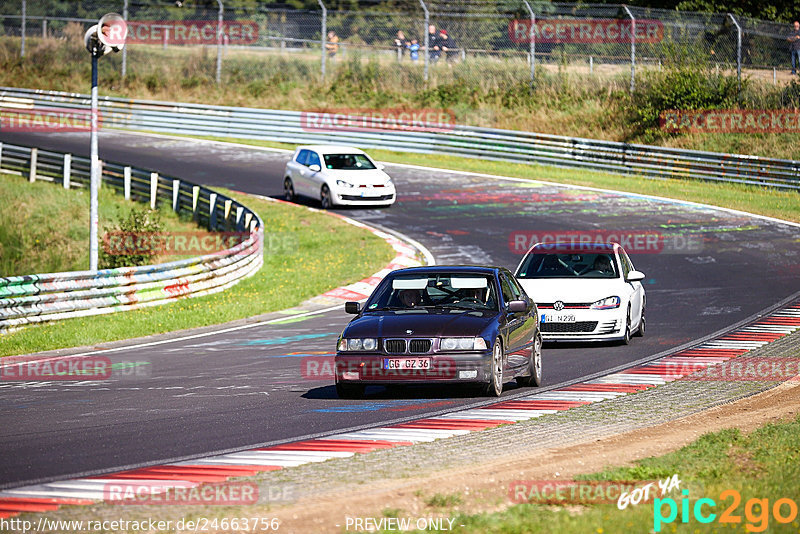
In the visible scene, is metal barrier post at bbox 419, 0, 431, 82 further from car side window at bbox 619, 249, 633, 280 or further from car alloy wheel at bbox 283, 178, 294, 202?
car side window at bbox 619, 249, 633, 280

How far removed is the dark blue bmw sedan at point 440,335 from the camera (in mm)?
11125

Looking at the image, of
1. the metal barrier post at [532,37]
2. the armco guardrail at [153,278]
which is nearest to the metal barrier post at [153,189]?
the armco guardrail at [153,278]

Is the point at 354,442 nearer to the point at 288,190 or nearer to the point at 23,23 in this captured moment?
the point at 288,190

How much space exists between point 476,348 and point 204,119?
1408 inches

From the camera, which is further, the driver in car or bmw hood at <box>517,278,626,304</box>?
bmw hood at <box>517,278,626,304</box>

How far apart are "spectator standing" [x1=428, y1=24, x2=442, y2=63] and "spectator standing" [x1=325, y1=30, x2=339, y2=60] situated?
3707 millimetres

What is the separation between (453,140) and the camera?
134ft

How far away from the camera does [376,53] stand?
46031mm

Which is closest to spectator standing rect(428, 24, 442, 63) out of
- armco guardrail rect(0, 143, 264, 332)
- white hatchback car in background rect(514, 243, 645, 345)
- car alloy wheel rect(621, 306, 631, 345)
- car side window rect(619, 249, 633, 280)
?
armco guardrail rect(0, 143, 264, 332)

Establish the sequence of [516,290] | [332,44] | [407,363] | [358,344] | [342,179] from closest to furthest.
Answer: [407,363] < [358,344] < [516,290] < [342,179] < [332,44]

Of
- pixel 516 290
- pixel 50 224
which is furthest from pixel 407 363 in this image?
pixel 50 224

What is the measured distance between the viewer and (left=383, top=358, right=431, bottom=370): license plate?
11.1 meters

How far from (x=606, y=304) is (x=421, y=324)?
509 cm

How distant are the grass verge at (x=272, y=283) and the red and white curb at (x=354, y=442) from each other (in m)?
8.15
